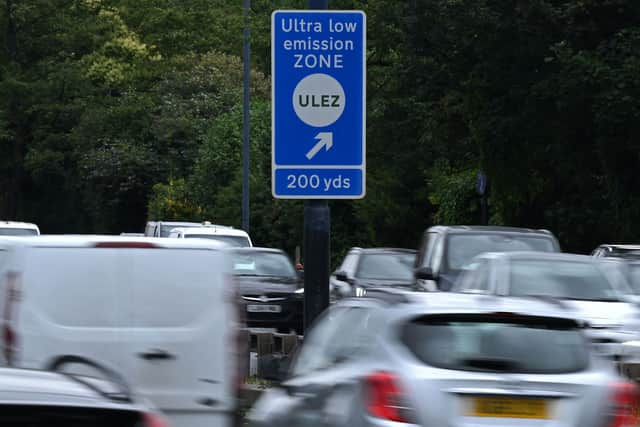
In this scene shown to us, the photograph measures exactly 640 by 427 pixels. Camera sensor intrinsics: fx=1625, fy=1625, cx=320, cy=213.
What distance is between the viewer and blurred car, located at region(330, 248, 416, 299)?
2770 centimetres

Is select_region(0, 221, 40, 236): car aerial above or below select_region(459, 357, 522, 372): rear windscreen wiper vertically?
below

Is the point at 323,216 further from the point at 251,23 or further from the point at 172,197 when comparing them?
the point at 172,197

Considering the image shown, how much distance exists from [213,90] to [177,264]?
61811 mm

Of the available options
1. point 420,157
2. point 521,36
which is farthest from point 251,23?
point 521,36

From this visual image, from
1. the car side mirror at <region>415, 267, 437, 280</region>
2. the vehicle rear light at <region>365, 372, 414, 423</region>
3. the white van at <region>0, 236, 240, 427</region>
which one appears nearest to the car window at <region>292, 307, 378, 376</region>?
the vehicle rear light at <region>365, 372, 414, 423</region>

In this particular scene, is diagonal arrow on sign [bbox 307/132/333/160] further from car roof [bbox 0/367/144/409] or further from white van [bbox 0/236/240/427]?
car roof [bbox 0/367/144/409]

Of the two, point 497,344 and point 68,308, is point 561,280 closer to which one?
point 68,308

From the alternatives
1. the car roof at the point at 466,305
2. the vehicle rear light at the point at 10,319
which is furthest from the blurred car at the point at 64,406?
the vehicle rear light at the point at 10,319

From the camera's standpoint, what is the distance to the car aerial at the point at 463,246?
23.9m

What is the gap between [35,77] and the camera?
80.2m

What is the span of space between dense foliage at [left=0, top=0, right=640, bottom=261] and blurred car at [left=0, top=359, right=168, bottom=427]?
27.8 meters

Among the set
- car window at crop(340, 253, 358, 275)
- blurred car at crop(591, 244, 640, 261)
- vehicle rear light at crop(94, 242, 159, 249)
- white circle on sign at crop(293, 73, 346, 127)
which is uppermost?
white circle on sign at crop(293, 73, 346, 127)

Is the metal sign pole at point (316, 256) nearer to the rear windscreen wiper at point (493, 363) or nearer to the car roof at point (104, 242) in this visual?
the car roof at point (104, 242)

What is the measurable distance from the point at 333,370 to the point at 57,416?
387 cm
